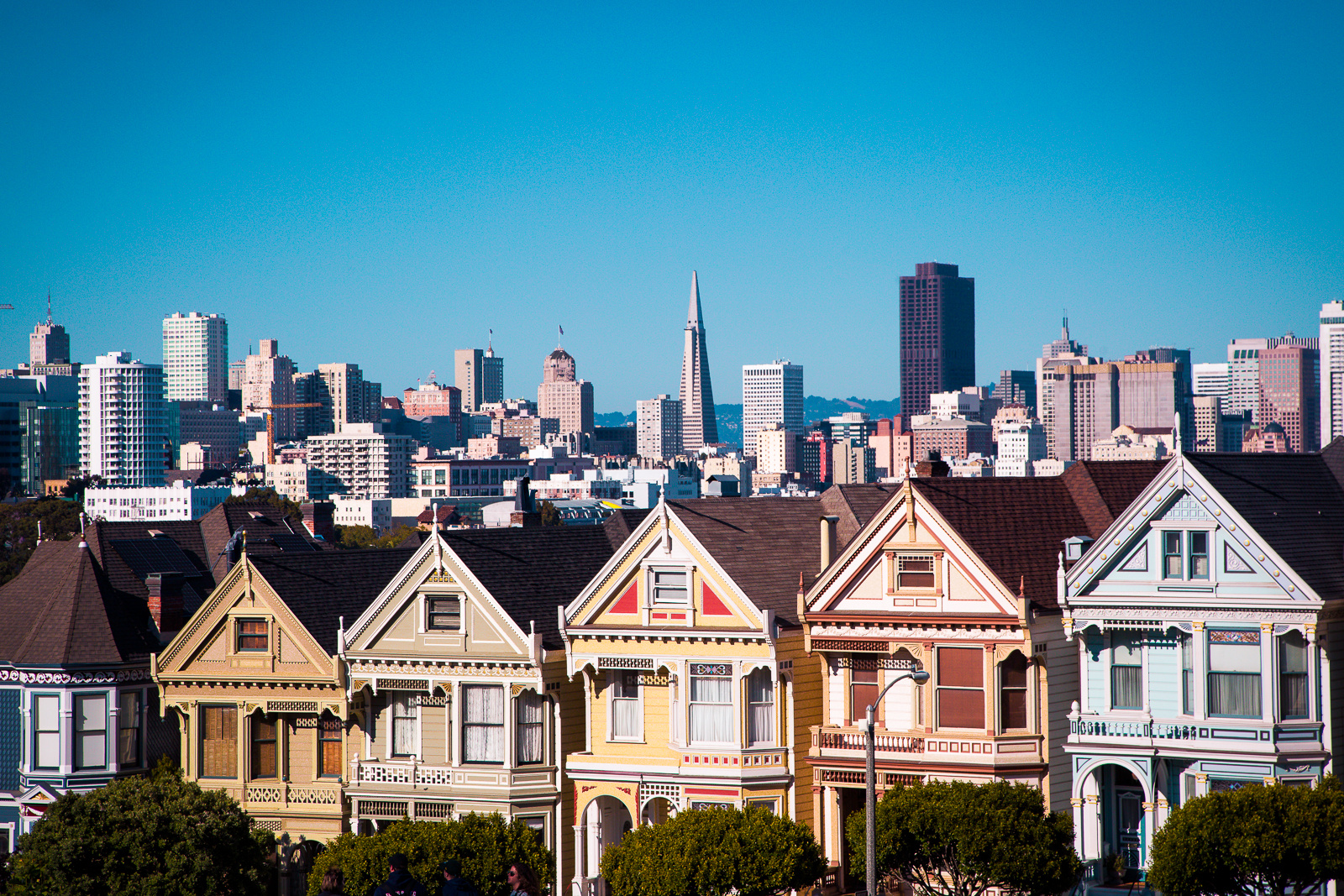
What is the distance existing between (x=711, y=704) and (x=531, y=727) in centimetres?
433

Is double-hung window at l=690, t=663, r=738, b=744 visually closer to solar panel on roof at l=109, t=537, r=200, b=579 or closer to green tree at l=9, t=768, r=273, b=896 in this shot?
green tree at l=9, t=768, r=273, b=896

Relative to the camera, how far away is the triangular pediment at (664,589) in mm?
40969

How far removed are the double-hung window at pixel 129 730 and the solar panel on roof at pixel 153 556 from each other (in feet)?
20.8

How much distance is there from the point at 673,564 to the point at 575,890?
7393mm

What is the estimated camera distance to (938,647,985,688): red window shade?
39094mm

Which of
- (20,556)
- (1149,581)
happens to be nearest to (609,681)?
(1149,581)

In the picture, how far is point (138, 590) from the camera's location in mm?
49562

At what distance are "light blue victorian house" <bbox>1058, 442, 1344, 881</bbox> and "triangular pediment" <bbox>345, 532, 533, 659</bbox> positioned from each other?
1270cm

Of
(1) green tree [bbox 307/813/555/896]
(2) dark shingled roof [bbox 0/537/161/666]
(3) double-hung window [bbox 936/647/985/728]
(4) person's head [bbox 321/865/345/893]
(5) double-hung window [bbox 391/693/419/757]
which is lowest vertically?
(1) green tree [bbox 307/813/555/896]

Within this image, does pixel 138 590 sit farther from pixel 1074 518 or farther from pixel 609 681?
pixel 1074 518

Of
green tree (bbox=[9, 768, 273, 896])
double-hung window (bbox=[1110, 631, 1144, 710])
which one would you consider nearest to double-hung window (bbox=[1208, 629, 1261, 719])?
double-hung window (bbox=[1110, 631, 1144, 710])

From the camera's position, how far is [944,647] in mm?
39406

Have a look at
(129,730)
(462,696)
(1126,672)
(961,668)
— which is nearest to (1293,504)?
(1126,672)

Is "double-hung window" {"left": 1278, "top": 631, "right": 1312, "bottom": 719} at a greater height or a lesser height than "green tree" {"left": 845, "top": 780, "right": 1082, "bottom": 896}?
greater
